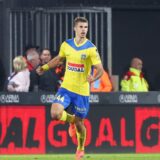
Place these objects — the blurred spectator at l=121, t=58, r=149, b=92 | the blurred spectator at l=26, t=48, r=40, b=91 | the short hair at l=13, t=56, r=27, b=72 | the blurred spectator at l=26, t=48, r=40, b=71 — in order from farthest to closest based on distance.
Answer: the blurred spectator at l=121, t=58, r=149, b=92
the blurred spectator at l=26, t=48, r=40, b=71
the blurred spectator at l=26, t=48, r=40, b=91
the short hair at l=13, t=56, r=27, b=72

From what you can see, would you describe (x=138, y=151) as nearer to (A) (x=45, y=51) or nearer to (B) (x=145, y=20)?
(A) (x=45, y=51)

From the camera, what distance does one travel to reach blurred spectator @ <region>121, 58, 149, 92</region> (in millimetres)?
20172

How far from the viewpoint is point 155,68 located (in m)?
24.1

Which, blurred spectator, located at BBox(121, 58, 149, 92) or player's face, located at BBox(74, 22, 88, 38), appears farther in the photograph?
blurred spectator, located at BBox(121, 58, 149, 92)

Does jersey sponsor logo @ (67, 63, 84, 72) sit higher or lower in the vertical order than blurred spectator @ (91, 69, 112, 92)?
higher

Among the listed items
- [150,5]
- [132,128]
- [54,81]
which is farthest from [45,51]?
[150,5]

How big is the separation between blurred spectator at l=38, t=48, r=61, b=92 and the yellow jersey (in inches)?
114

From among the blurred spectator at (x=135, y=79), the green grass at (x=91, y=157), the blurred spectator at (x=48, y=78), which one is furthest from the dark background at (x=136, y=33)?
the green grass at (x=91, y=157)

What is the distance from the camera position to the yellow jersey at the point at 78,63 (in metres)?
16.0

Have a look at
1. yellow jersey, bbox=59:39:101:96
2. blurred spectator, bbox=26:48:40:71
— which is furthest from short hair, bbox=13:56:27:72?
yellow jersey, bbox=59:39:101:96

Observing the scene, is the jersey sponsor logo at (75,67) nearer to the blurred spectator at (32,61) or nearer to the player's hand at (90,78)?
the player's hand at (90,78)

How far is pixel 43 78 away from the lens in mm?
19188

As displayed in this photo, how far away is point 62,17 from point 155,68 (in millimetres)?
3206

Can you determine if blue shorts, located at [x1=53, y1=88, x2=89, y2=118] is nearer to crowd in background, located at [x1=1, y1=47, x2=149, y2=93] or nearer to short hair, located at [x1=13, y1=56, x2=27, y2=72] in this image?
crowd in background, located at [x1=1, y1=47, x2=149, y2=93]
